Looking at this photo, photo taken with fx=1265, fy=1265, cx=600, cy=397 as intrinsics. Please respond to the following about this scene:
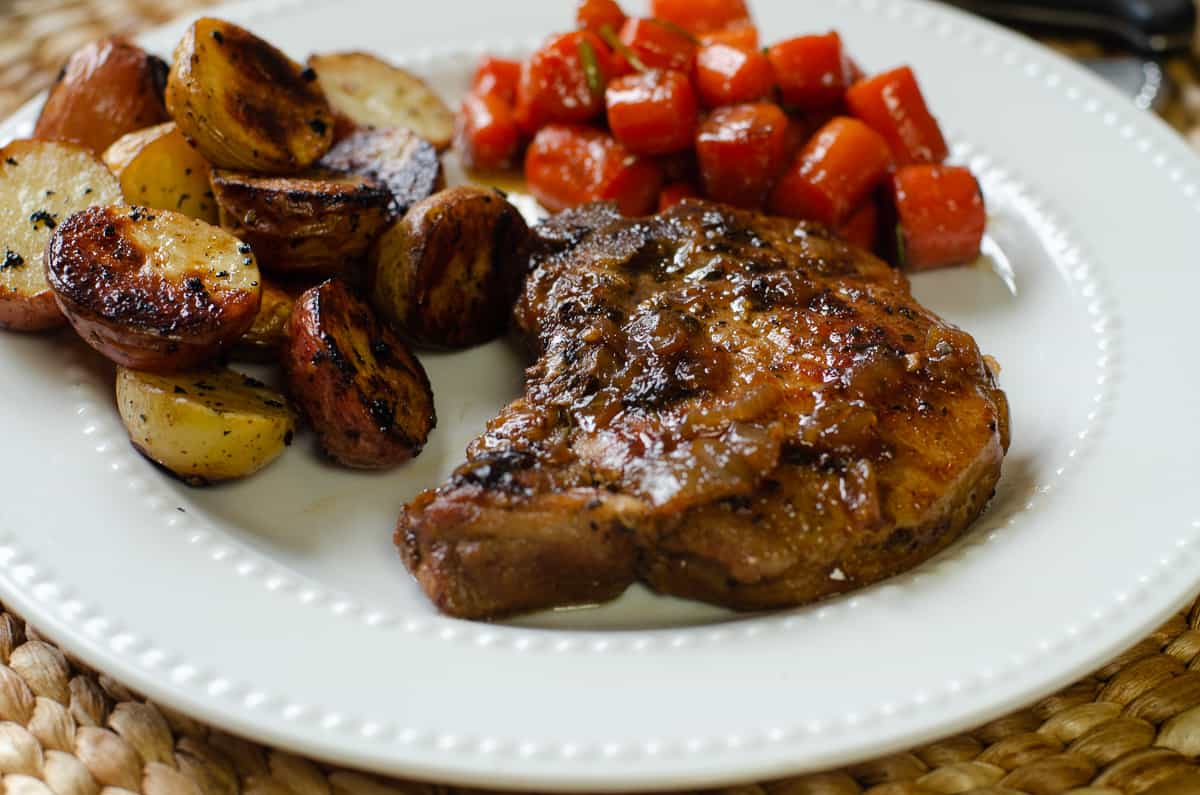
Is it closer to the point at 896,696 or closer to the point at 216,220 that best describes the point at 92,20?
the point at 216,220

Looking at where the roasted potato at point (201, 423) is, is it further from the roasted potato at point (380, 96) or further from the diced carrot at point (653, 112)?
the diced carrot at point (653, 112)

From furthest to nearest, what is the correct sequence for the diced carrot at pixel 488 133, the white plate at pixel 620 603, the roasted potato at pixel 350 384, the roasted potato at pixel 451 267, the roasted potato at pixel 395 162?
1. the diced carrot at pixel 488 133
2. the roasted potato at pixel 395 162
3. the roasted potato at pixel 451 267
4. the roasted potato at pixel 350 384
5. the white plate at pixel 620 603

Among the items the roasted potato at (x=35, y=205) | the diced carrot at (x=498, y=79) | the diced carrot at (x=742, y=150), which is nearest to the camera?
the roasted potato at (x=35, y=205)

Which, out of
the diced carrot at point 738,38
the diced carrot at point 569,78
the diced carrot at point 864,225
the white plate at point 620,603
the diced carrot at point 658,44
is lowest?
the white plate at point 620,603

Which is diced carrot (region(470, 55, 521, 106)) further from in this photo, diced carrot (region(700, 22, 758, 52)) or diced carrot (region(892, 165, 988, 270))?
diced carrot (region(892, 165, 988, 270))

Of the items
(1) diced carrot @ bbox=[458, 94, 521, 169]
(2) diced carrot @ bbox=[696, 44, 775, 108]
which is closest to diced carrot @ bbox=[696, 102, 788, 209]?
(2) diced carrot @ bbox=[696, 44, 775, 108]

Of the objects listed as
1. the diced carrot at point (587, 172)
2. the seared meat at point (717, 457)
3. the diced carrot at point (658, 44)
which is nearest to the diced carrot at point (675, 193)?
the diced carrot at point (587, 172)

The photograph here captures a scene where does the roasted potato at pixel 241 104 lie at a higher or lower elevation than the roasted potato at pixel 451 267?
higher
